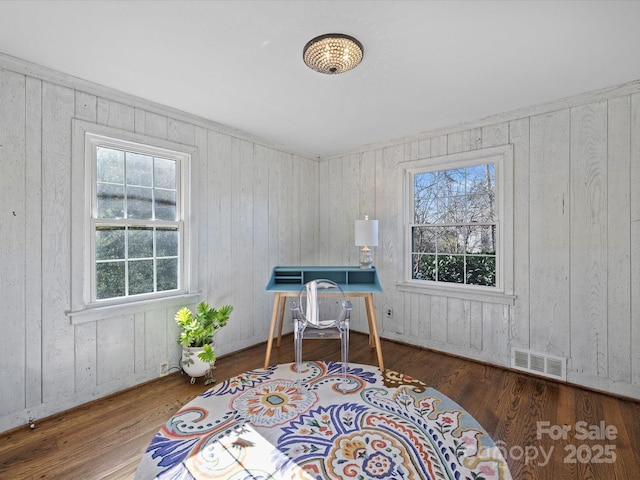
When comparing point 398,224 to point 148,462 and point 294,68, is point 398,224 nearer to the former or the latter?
Answer: point 294,68

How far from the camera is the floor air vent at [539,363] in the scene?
2.82 metres

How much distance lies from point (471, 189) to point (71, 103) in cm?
375

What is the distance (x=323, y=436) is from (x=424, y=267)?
233cm

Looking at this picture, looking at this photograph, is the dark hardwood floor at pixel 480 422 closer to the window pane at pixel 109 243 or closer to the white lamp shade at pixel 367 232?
the window pane at pixel 109 243

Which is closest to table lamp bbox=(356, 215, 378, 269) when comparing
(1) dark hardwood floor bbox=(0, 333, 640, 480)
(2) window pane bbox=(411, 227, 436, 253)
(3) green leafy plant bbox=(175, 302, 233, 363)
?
(2) window pane bbox=(411, 227, 436, 253)

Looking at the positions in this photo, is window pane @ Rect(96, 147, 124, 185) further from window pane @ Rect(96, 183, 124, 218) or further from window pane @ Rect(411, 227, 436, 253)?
window pane @ Rect(411, 227, 436, 253)

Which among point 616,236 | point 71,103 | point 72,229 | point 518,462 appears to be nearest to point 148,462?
point 72,229

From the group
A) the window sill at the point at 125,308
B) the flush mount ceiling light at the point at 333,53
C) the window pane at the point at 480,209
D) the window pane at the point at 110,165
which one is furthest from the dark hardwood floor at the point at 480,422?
the flush mount ceiling light at the point at 333,53

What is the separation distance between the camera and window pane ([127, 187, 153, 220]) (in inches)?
110

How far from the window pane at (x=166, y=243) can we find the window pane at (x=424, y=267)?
8.87 ft

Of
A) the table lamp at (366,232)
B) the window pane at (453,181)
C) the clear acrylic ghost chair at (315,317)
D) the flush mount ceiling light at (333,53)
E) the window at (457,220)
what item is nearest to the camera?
the flush mount ceiling light at (333,53)

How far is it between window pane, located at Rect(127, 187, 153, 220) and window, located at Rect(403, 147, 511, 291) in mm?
2820

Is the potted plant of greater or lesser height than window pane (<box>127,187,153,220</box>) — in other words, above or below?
below

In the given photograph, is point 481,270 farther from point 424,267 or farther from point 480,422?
point 480,422
